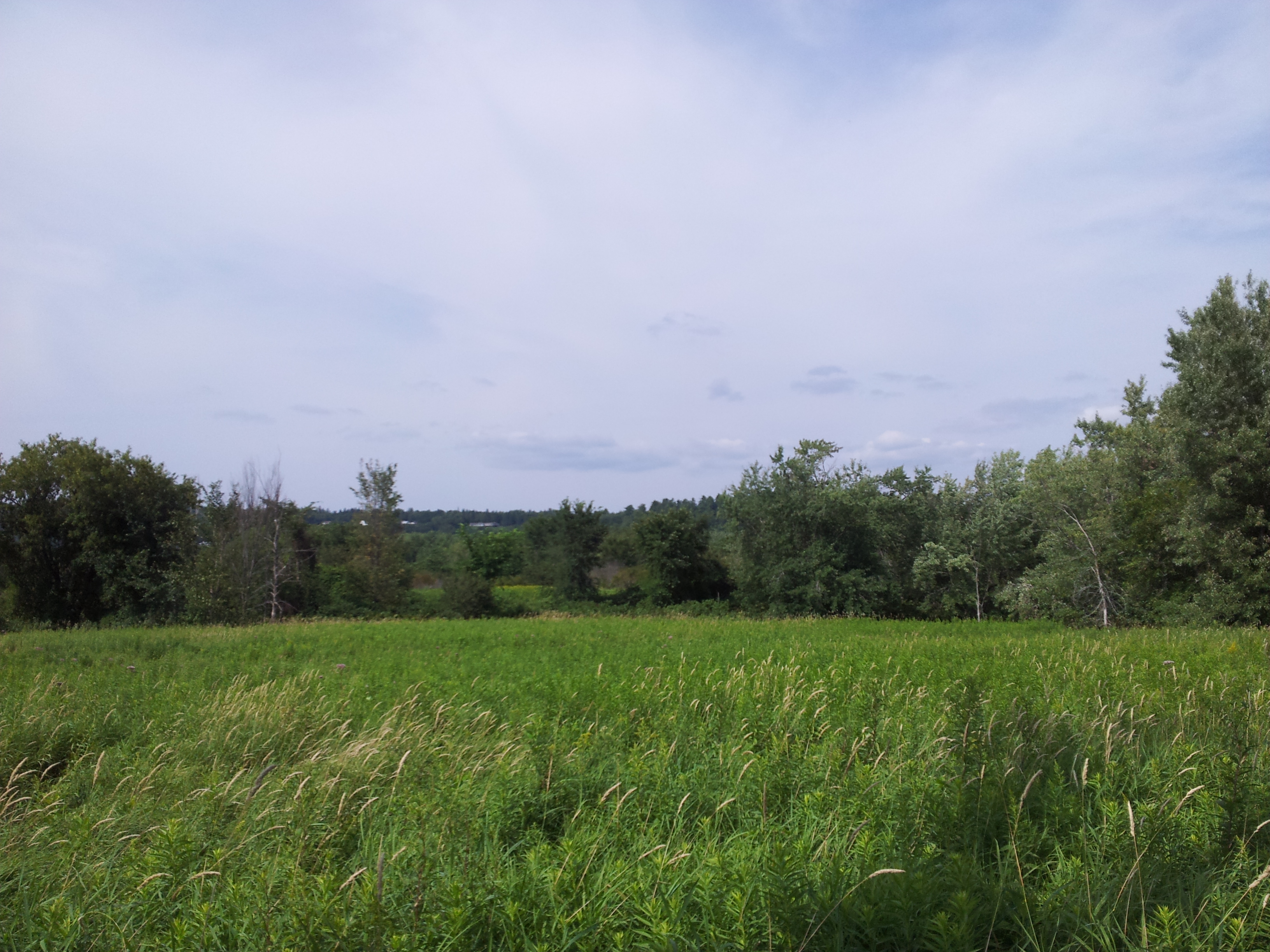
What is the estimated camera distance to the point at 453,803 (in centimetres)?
357

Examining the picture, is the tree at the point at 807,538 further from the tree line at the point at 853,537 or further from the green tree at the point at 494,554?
the green tree at the point at 494,554

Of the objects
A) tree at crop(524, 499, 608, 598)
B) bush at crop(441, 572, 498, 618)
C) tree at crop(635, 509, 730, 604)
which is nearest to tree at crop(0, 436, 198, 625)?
bush at crop(441, 572, 498, 618)

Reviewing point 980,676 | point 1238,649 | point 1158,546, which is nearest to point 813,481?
point 1158,546

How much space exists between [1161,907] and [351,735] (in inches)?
229

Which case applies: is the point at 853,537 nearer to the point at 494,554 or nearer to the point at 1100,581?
the point at 1100,581

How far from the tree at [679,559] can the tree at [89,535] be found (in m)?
23.1

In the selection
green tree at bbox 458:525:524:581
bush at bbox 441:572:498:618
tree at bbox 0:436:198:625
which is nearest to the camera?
tree at bbox 0:436:198:625

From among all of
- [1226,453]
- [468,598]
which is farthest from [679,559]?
[1226,453]

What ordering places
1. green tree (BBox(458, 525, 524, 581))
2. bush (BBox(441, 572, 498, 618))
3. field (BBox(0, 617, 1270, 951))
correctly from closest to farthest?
1. field (BBox(0, 617, 1270, 951))
2. bush (BBox(441, 572, 498, 618))
3. green tree (BBox(458, 525, 524, 581))

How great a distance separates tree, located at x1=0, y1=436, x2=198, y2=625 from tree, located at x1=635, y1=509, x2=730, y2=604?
23.1 m

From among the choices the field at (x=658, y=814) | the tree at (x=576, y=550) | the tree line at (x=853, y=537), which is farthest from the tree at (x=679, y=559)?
the field at (x=658, y=814)

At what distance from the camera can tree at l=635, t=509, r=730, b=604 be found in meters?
38.6

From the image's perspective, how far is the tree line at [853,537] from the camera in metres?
18.9

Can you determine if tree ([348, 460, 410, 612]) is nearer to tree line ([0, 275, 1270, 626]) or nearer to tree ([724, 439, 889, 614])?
tree line ([0, 275, 1270, 626])
